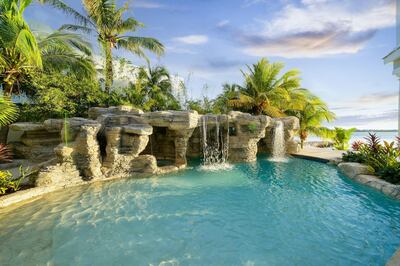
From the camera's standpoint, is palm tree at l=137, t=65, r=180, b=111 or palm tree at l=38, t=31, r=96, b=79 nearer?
palm tree at l=38, t=31, r=96, b=79

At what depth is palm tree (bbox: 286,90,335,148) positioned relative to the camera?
15.2m

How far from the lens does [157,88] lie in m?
14.7

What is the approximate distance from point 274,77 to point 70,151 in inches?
555

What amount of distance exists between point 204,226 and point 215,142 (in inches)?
298

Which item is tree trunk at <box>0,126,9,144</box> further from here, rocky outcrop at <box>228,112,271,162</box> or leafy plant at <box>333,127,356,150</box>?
leafy plant at <box>333,127,356,150</box>

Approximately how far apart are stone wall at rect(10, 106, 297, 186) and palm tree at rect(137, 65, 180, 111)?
9.32 ft

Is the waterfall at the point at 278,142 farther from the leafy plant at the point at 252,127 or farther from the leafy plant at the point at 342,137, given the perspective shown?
the leafy plant at the point at 342,137

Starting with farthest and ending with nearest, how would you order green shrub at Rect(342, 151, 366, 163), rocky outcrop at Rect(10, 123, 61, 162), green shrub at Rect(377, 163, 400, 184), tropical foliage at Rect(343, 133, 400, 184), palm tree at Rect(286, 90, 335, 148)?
palm tree at Rect(286, 90, 335, 148)
green shrub at Rect(342, 151, 366, 163)
rocky outcrop at Rect(10, 123, 61, 162)
tropical foliage at Rect(343, 133, 400, 184)
green shrub at Rect(377, 163, 400, 184)

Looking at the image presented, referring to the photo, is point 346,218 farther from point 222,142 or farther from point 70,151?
point 70,151

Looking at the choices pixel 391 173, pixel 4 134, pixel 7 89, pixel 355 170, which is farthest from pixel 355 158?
pixel 7 89

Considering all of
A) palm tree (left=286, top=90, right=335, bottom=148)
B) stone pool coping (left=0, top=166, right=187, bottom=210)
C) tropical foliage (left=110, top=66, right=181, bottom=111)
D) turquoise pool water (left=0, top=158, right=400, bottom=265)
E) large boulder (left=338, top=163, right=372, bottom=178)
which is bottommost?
turquoise pool water (left=0, top=158, right=400, bottom=265)

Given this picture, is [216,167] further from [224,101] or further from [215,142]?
[224,101]

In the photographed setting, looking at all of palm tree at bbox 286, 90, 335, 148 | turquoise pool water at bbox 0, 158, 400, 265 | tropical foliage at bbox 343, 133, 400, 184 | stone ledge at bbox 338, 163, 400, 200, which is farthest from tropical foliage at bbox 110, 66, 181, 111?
tropical foliage at bbox 343, 133, 400, 184

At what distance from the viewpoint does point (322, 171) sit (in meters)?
8.78
